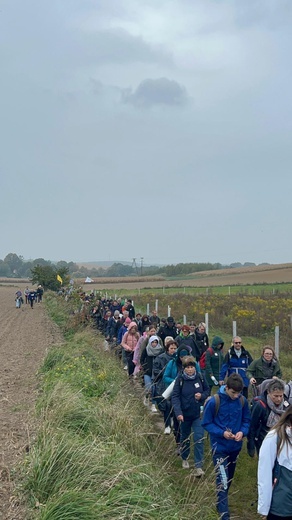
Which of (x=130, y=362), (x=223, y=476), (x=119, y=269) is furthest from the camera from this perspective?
(x=119, y=269)

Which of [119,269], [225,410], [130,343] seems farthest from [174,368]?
[119,269]

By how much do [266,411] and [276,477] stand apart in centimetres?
230

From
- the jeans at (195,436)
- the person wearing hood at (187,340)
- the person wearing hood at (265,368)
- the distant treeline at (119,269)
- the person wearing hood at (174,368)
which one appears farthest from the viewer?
the distant treeline at (119,269)

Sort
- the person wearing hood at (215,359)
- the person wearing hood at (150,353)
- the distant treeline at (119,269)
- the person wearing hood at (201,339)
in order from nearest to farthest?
the person wearing hood at (215,359)
the person wearing hood at (150,353)
the person wearing hood at (201,339)
the distant treeline at (119,269)

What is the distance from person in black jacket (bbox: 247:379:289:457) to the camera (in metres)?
6.68

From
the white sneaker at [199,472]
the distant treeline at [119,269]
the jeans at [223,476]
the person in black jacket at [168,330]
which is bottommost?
the white sneaker at [199,472]

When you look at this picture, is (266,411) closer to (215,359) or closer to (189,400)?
(189,400)

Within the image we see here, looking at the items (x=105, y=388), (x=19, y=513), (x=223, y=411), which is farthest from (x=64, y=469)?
(x=105, y=388)

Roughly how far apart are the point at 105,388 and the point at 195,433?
278cm

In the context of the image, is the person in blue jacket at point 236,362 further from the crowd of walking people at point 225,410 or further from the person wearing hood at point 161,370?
the person wearing hood at point 161,370

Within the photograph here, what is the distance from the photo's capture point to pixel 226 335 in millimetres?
24562

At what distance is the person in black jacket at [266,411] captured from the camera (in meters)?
6.68

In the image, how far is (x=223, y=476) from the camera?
6418 millimetres

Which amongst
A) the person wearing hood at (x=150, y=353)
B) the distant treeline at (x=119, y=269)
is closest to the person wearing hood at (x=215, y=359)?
the person wearing hood at (x=150, y=353)
